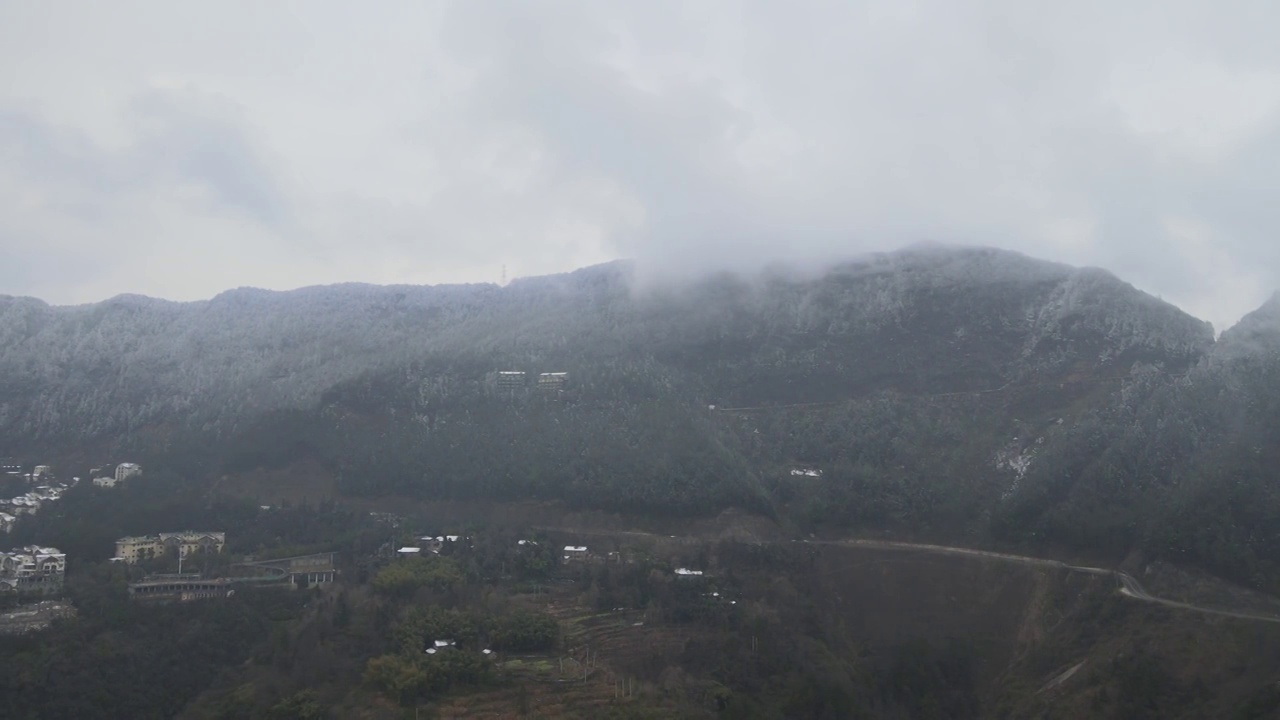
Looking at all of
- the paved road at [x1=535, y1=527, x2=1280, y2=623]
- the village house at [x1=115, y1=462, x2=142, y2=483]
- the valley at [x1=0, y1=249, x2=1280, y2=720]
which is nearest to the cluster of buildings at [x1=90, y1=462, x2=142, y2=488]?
the village house at [x1=115, y1=462, x2=142, y2=483]

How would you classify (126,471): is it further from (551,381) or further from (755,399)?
(755,399)

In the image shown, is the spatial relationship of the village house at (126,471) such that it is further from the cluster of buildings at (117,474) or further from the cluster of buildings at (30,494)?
the cluster of buildings at (30,494)

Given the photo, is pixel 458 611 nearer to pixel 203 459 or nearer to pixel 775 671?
pixel 775 671

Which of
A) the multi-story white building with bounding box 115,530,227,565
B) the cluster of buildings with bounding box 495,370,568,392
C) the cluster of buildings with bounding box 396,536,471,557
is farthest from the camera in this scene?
the cluster of buildings with bounding box 495,370,568,392

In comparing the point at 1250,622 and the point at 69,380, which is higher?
the point at 69,380

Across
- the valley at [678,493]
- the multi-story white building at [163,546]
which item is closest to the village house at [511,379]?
the valley at [678,493]

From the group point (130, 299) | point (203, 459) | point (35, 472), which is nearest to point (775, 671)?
point (203, 459)

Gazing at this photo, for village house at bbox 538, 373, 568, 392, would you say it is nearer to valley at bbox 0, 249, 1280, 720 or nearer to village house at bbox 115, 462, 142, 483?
valley at bbox 0, 249, 1280, 720
